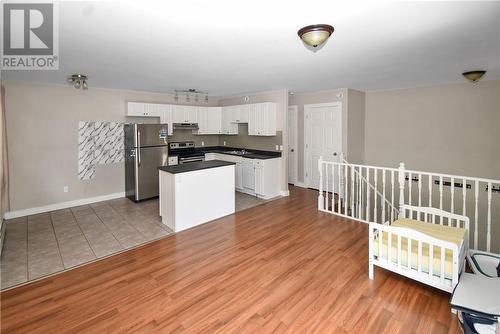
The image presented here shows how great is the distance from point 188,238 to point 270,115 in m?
3.31

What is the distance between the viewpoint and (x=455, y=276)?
7.22ft

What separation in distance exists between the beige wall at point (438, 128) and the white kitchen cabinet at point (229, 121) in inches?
128

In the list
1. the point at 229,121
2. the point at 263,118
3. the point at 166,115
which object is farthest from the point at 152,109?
the point at 263,118

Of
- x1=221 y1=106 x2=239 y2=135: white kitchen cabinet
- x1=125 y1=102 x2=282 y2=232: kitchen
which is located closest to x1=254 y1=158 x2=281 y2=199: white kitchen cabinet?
x1=125 y1=102 x2=282 y2=232: kitchen

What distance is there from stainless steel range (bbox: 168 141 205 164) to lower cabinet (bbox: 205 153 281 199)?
930mm

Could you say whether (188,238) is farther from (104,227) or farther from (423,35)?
(423,35)

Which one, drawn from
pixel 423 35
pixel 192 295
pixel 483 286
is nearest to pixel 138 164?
pixel 192 295

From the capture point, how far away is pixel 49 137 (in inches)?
192

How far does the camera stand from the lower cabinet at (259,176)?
559 cm

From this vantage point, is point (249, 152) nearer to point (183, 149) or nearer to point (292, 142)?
point (292, 142)

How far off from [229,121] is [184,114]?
1138 mm

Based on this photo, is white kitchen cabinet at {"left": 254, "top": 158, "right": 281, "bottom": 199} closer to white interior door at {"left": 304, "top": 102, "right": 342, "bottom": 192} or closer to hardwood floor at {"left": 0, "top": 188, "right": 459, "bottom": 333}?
white interior door at {"left": 304, "top": 102, "right": 342, "bottom": 192}

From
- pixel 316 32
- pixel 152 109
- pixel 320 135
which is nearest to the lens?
pixel 316 32

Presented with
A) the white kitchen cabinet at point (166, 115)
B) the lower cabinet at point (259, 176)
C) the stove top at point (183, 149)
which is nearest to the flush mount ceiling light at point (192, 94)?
the white kitchen cabinet at point (166, 115)
